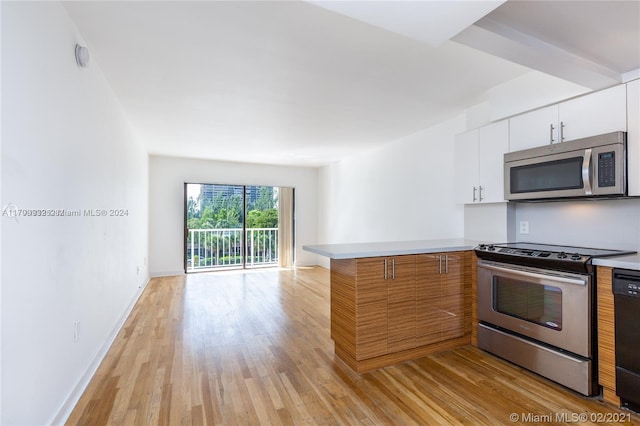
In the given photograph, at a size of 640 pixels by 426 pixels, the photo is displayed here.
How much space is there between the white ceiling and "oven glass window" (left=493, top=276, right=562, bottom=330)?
5.21 ft

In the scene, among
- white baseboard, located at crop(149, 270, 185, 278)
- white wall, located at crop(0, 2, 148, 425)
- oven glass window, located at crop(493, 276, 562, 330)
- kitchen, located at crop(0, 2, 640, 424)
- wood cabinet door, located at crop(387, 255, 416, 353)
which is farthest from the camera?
white baseboard, located at crop(149, 270, 185, 278)

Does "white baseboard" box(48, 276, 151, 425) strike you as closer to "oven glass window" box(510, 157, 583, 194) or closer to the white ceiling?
the white ceiling

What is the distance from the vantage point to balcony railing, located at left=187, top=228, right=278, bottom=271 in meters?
6.73

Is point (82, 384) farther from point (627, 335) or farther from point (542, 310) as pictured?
point (627, 335)

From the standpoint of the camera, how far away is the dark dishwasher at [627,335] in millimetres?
1810

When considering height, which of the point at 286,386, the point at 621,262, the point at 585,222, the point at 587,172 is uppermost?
the point at 587,172

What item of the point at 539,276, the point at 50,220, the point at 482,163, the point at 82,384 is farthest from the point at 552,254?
the point at 82,384

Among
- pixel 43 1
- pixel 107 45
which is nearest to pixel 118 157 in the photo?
pixel 107 45

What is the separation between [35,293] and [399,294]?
2.29 metres

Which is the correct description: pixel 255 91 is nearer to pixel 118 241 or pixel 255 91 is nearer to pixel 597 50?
pixel 118 241

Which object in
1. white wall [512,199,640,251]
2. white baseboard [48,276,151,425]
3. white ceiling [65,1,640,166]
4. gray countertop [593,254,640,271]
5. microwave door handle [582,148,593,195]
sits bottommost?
white baseboard [48,276,151,425]

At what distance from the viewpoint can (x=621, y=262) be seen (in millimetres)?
1862

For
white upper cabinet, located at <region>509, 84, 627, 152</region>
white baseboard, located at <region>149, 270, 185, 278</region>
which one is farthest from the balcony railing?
white upper cabinet, located at <region>509, 84, 627, 152</region>

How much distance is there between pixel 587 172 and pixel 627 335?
3.56ft
